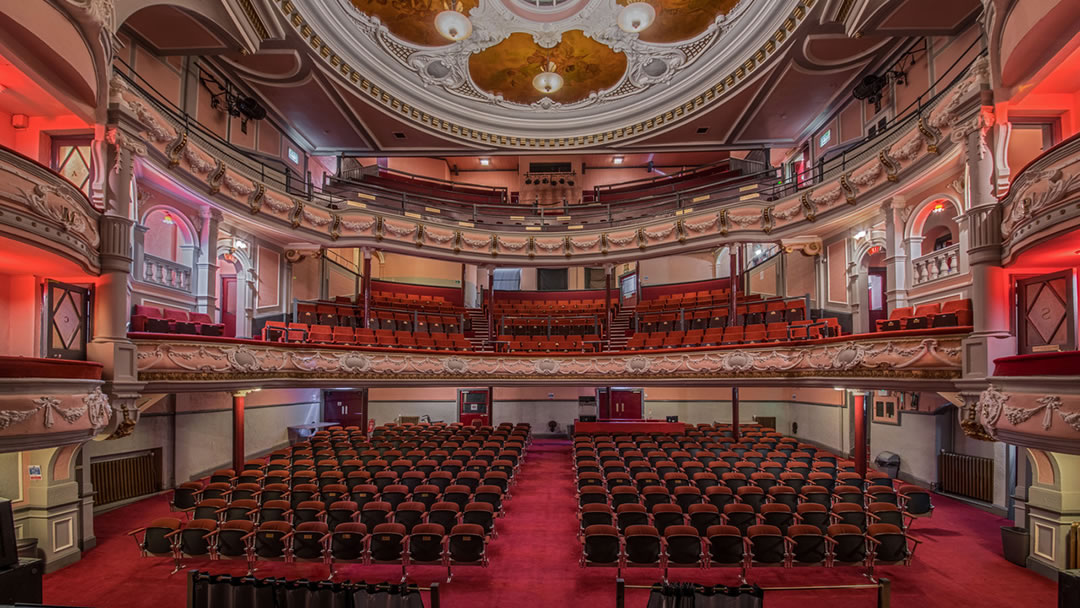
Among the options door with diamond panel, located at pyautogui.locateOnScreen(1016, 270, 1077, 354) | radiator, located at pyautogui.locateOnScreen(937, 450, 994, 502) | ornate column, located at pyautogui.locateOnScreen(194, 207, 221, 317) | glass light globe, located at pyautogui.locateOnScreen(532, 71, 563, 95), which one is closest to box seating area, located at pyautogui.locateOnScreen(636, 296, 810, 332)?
radiator, located at pyautogui.locateOnScreen(937, 450, 994, 502)

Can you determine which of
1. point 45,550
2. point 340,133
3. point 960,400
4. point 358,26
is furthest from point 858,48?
point 45,550

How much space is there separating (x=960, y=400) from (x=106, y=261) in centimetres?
1475

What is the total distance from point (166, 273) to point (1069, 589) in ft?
55.7

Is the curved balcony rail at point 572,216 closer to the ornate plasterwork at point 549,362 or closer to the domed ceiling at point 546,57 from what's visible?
the domed ceiling at point 546,57

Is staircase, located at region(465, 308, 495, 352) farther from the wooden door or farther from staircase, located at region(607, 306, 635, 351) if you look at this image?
the wooden door

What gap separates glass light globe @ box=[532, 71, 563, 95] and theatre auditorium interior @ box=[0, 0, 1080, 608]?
0.26 ft

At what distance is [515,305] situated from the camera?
2511 cm

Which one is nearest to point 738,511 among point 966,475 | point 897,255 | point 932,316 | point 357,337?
point 932,316

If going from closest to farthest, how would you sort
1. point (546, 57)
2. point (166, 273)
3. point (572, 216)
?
point (166, 273)
point (546, 57)
point (572, 216)

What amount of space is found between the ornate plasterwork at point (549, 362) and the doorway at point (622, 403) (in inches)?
169

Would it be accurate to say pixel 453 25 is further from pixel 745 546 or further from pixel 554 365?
pixel 745 546

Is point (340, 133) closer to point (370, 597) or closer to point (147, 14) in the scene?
point (147, 14)

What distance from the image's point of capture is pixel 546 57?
21.1m

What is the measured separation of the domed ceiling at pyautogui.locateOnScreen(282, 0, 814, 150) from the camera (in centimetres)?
1781
